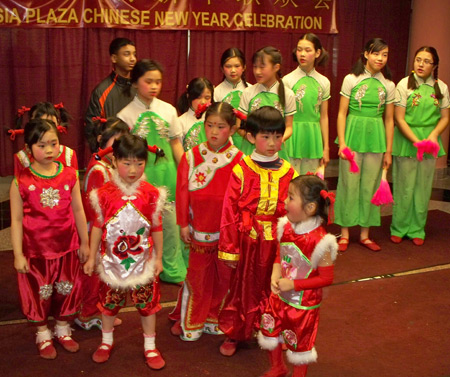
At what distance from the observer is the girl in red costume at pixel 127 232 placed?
269cm

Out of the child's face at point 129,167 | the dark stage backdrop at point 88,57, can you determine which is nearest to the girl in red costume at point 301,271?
the child's face at point 129,167

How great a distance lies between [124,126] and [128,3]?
324cm

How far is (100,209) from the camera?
2.71 m

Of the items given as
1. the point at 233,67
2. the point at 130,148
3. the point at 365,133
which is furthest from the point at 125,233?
the point at 365,133

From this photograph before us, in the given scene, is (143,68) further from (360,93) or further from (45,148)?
(360,93)

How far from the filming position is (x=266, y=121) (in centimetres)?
270

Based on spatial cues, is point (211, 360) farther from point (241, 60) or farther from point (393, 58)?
point (393, 58)

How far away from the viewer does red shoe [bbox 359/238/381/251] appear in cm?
461

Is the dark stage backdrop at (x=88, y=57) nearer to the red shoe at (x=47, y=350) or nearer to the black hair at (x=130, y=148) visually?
the red shoe at (x=47, y=350)

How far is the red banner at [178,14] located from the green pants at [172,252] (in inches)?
Result: 117

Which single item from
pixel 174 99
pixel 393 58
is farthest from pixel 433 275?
pixel 393 58

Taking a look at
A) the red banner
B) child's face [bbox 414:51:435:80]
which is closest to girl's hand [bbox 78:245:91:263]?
child's face [bbox 414:51:435:80]

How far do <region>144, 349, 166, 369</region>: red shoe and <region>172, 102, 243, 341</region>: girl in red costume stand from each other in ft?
0.88

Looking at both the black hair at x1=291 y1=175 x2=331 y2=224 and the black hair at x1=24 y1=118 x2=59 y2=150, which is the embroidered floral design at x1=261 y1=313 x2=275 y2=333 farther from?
the black hair at x1=24 y1=118 x2=59 y2=150
